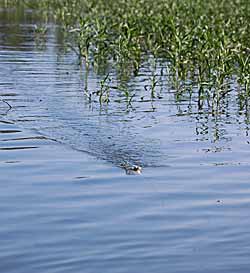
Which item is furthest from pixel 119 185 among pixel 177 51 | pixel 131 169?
pixel 177 51

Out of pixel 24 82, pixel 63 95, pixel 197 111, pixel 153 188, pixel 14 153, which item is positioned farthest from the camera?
pixel 24 82

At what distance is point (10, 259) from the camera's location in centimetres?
680

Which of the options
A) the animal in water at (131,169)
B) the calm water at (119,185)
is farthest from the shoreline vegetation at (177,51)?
the animal in water at (131,169)

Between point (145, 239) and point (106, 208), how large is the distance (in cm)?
106

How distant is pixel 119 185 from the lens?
9.27 meters

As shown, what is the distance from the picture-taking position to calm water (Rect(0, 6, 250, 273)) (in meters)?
6.97

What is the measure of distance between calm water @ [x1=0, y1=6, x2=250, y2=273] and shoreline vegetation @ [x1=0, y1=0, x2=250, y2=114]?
51 centimetres

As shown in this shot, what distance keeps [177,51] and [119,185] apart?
8321 millimetres

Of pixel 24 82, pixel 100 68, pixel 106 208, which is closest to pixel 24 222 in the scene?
pixel 106 208

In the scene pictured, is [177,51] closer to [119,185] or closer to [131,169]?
[131,169]

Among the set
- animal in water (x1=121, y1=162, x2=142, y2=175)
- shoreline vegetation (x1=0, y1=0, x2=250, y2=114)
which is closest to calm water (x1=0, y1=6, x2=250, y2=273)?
animal in water (x1=121, y1=162, x2=142, y2=175)

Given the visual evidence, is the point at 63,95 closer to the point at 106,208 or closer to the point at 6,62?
the point at 6,62

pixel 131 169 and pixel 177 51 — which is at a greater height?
pixel 177 51

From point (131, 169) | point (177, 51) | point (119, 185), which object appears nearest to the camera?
point (119, 185)
